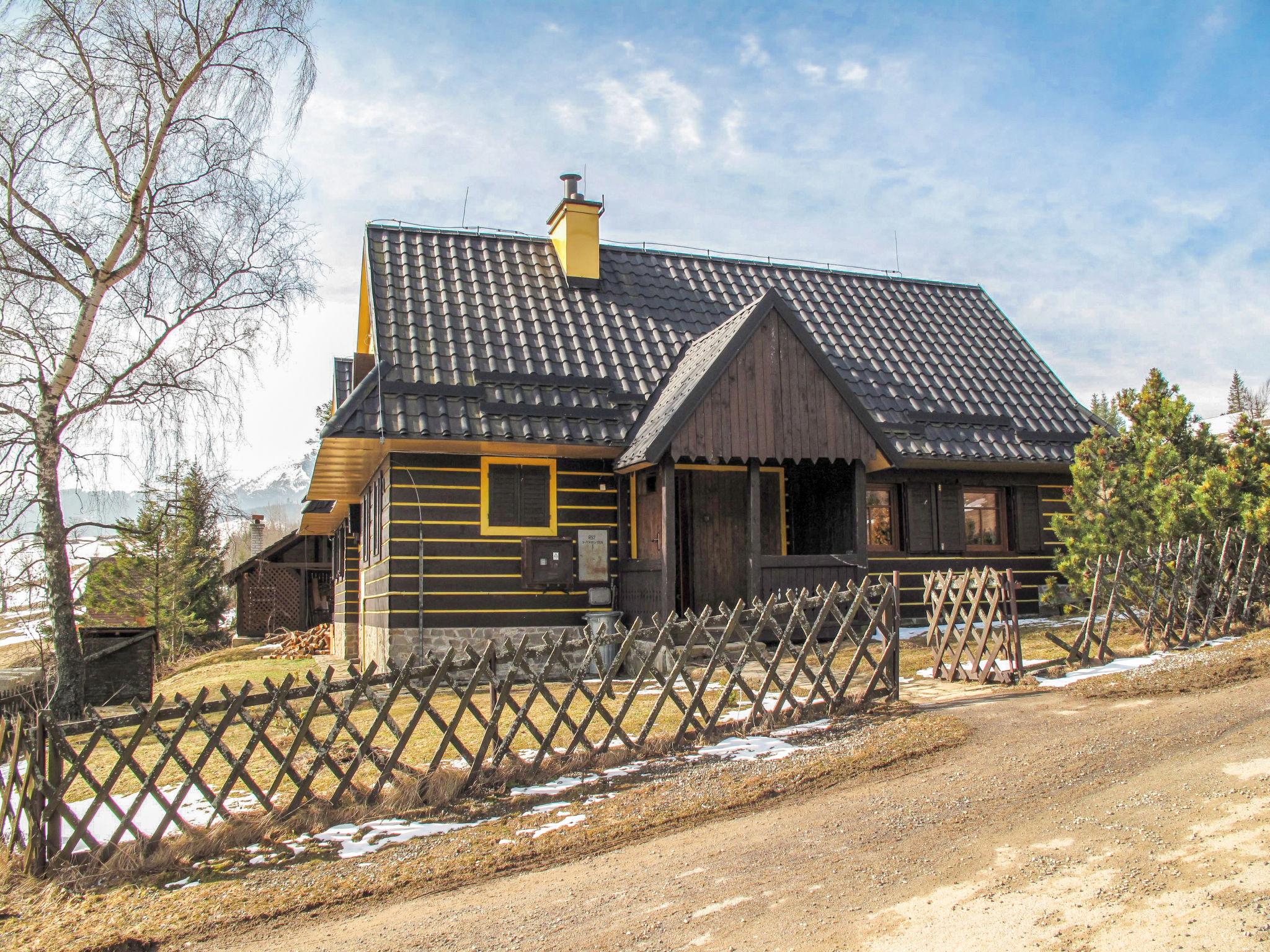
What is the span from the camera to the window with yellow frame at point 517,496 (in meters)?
14.7

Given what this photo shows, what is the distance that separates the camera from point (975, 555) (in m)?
17.7

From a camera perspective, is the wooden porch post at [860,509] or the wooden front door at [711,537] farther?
the wooden front door at [711,537]

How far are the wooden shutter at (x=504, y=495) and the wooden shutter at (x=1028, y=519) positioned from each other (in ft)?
30.9

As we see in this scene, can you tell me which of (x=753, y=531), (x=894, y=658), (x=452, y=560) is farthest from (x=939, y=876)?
(x=452, y=560)

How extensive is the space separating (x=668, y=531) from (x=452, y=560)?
332cm

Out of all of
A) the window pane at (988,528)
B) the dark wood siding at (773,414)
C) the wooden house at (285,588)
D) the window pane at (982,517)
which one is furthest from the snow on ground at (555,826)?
the wooden house at (285,588)

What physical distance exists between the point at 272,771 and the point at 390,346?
782 centimetres

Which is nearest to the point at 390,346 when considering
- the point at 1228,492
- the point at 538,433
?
the point at 538,433

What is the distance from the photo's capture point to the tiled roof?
1455 cm

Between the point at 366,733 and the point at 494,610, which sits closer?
the point at 366,733

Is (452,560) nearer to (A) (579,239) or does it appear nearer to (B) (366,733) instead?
(B) (366,733)

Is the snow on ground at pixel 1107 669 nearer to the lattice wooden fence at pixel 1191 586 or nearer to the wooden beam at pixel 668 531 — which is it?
the lattice wooden fence at pixel 1191 586

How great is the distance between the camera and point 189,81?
14.8 meters

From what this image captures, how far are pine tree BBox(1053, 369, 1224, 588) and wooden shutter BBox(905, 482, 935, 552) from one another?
3.18 meters
